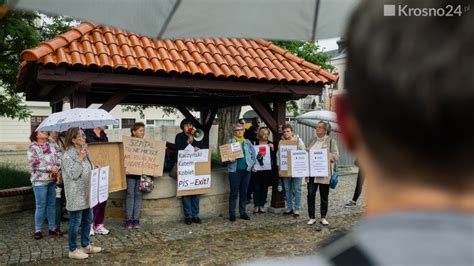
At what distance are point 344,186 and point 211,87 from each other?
6721mm

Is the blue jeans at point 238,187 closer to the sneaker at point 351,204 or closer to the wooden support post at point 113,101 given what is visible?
the wooden support post at point 113,101

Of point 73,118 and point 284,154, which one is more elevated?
point 73,118

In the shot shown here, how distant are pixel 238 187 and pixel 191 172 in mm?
980

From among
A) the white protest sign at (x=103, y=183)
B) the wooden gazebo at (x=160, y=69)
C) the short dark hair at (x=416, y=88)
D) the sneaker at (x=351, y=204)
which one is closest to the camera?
the short dark hair at (x=416, y=88)

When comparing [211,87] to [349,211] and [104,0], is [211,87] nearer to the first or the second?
[349,211]

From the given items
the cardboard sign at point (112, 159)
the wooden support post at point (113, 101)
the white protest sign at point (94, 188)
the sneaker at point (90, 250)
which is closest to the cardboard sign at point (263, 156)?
the cardboard sign at point (112, 159)

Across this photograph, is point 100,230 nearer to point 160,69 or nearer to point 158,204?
point 158,204

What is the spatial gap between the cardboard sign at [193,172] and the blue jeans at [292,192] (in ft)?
5.40

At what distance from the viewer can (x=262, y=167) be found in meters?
8.27

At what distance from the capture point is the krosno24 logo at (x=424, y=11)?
0.55m

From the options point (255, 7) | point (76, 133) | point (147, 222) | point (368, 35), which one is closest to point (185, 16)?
point (255, 7)

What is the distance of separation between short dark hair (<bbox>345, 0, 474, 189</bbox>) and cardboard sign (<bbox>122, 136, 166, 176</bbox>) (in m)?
6.69

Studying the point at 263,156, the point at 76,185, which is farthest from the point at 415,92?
the point at 263,156

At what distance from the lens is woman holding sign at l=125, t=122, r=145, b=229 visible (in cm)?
708
